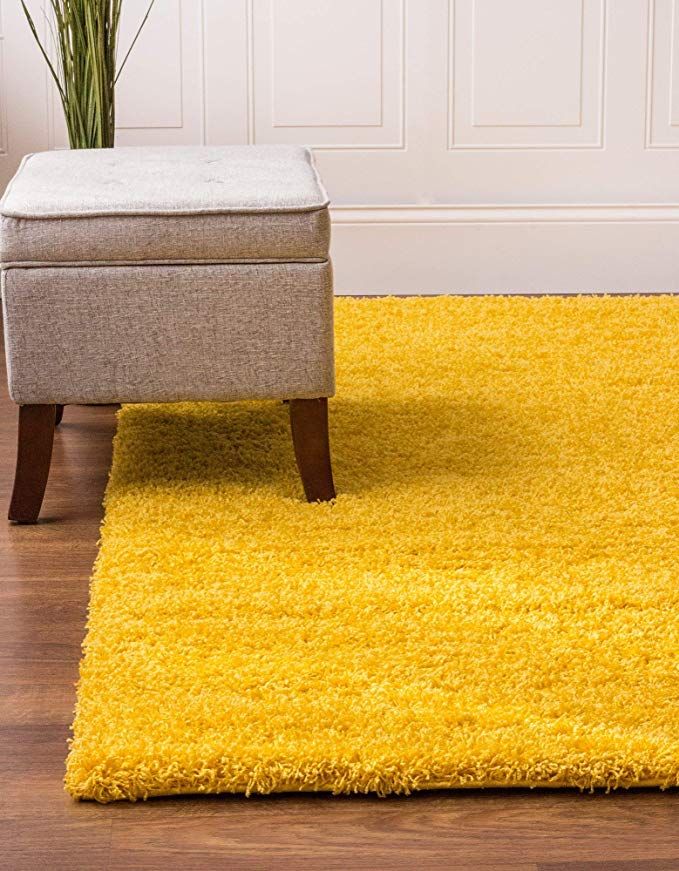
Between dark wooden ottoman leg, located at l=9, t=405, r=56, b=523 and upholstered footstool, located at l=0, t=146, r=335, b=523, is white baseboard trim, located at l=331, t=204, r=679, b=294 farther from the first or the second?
dark wooden ottoman leg, located at l=9, t=405, r=56, b=523

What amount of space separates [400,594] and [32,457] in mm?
621

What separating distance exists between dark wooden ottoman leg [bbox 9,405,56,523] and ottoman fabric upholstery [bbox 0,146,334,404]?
0.03 meters

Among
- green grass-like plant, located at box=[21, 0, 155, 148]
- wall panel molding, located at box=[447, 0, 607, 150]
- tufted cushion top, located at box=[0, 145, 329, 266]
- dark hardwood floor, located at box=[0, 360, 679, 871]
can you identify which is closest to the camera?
dark hardwood floor, located at box=[0, 360, 679, 871]

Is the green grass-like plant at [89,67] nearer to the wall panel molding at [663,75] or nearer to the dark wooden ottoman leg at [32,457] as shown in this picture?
the dark wooden ottoman leg at [32,457]

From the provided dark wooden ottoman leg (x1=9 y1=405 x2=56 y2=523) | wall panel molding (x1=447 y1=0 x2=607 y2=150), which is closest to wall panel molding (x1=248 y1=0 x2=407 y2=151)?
wall panel molding (x1=447 y1=0 x2=607 y2=150)

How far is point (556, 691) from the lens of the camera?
1273 millimetres

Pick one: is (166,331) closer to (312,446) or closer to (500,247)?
(312,446)

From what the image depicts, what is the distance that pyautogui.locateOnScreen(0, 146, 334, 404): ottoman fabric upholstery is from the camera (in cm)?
177

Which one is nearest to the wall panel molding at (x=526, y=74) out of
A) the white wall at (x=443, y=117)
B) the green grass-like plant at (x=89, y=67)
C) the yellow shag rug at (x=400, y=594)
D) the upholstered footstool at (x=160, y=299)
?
the white wall at (x=443, y=117)

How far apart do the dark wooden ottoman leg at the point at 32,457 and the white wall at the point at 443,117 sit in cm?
175

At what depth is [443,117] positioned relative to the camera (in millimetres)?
3479

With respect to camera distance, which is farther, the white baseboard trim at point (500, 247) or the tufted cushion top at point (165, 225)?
the white baseboard trim at point (500, 247)

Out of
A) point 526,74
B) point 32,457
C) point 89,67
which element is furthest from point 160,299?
point 526,74

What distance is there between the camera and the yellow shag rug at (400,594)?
1153 mm
